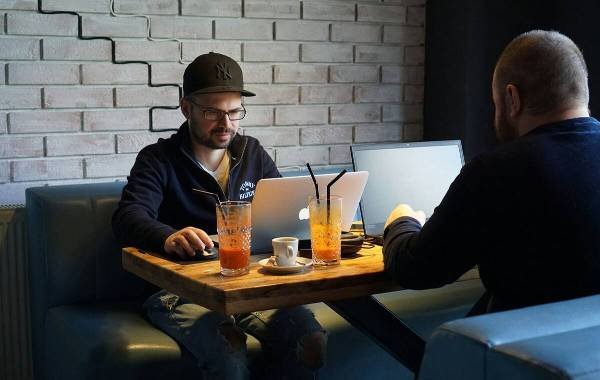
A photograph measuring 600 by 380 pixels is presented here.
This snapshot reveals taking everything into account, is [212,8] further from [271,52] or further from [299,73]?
[299,73]

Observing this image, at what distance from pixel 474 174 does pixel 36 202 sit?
1523 millimetres

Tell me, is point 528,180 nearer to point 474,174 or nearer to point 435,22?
point 474,174

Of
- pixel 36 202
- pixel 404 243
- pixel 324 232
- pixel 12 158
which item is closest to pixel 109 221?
pixel 36 202

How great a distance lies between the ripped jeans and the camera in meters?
2.05

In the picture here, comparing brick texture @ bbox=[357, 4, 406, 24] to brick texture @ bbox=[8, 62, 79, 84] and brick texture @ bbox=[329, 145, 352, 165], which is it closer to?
brick texture @ bbox=[329, 145, 352, 165]

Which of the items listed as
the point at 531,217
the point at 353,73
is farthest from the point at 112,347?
the point at 353,73

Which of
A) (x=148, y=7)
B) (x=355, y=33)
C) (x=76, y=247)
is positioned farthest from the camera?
(x=355, y=33)

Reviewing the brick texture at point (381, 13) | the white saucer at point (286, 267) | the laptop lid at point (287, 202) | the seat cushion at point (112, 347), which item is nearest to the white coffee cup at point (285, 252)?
the white saucer at point (286, 267)

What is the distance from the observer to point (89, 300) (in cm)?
268

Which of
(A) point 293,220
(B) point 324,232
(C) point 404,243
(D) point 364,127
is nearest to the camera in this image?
(C) point 404,243

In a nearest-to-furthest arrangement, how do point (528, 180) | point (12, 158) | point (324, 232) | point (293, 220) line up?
1. point (528, 180)
2. point (324, 232)
3. point (293, 220)
4. point (12, 158)

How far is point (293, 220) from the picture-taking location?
2.11 m

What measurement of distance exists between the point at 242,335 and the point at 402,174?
68cm

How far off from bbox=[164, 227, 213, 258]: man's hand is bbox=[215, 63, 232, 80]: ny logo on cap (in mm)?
587
